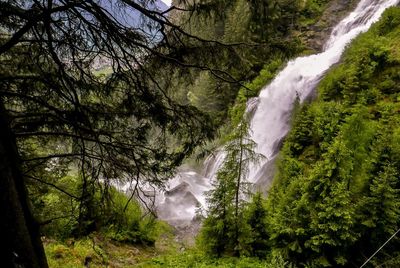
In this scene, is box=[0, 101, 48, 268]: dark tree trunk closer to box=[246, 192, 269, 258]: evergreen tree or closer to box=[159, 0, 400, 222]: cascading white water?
box=[246, 192, 269, 258]: evergreen tree

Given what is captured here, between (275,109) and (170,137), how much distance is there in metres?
15.4

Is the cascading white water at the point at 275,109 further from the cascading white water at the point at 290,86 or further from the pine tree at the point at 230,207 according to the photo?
the pine tree at the point at 230,207

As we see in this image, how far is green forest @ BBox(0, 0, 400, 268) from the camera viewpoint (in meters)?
3.63

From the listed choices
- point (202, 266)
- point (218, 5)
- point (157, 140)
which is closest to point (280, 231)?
point (202, 266)

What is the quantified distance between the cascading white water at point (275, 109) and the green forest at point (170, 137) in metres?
1.17

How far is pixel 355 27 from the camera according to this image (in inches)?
876

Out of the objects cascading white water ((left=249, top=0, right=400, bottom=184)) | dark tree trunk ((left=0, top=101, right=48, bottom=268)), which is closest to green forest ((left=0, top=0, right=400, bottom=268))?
dark tree trunk ((left=0, top=101, right=48, bottom=268))

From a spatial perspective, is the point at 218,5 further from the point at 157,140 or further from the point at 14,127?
the point at 14,127

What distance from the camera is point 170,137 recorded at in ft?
16.3

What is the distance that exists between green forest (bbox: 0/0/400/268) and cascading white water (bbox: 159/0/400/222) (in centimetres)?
117

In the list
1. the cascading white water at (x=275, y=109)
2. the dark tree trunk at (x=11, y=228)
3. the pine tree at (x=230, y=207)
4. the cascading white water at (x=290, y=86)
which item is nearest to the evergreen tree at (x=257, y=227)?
the pine tree at (x=230, y=207)

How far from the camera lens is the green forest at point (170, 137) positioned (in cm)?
363

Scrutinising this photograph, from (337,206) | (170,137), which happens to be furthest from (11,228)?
(337,206)

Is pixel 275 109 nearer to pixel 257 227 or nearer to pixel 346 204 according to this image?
pixel 257 227
